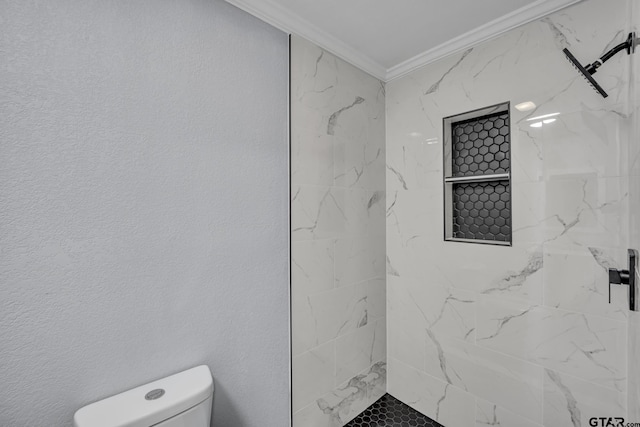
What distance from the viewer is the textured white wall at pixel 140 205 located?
2.57 feet

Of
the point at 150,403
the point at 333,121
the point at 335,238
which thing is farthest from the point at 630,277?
the point at 150,403

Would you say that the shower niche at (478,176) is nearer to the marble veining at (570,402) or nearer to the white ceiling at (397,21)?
the white ceiling at (397,21)

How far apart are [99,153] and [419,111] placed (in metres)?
1.61

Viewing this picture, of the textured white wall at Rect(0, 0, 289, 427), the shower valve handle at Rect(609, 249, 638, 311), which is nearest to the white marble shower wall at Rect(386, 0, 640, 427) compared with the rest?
the shower valve handle at Rect(609, 249, 638, 311)

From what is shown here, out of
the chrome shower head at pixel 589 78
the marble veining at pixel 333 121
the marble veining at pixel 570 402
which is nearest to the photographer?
the chrome shower head at pixel 589 78

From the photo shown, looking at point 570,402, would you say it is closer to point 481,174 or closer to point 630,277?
point 630,277

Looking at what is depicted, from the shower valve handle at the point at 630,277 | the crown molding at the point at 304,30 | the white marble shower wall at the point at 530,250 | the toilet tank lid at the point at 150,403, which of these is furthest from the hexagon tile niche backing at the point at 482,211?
the toilet tank lid at the point at 150,403

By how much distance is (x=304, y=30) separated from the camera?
1413mm

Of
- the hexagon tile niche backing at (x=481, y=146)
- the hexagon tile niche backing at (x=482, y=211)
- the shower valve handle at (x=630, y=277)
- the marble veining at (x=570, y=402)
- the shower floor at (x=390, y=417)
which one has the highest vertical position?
the hexagon tile niche backing at (x=481, y=146)

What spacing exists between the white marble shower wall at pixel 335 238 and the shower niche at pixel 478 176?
42 cm

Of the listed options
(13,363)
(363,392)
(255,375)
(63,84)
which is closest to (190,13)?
(63,84)

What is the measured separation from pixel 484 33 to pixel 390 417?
2.19 metres

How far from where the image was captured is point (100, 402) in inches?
34.0

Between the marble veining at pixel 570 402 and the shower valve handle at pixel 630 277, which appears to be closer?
the shower valve handle at pixel 630 277
